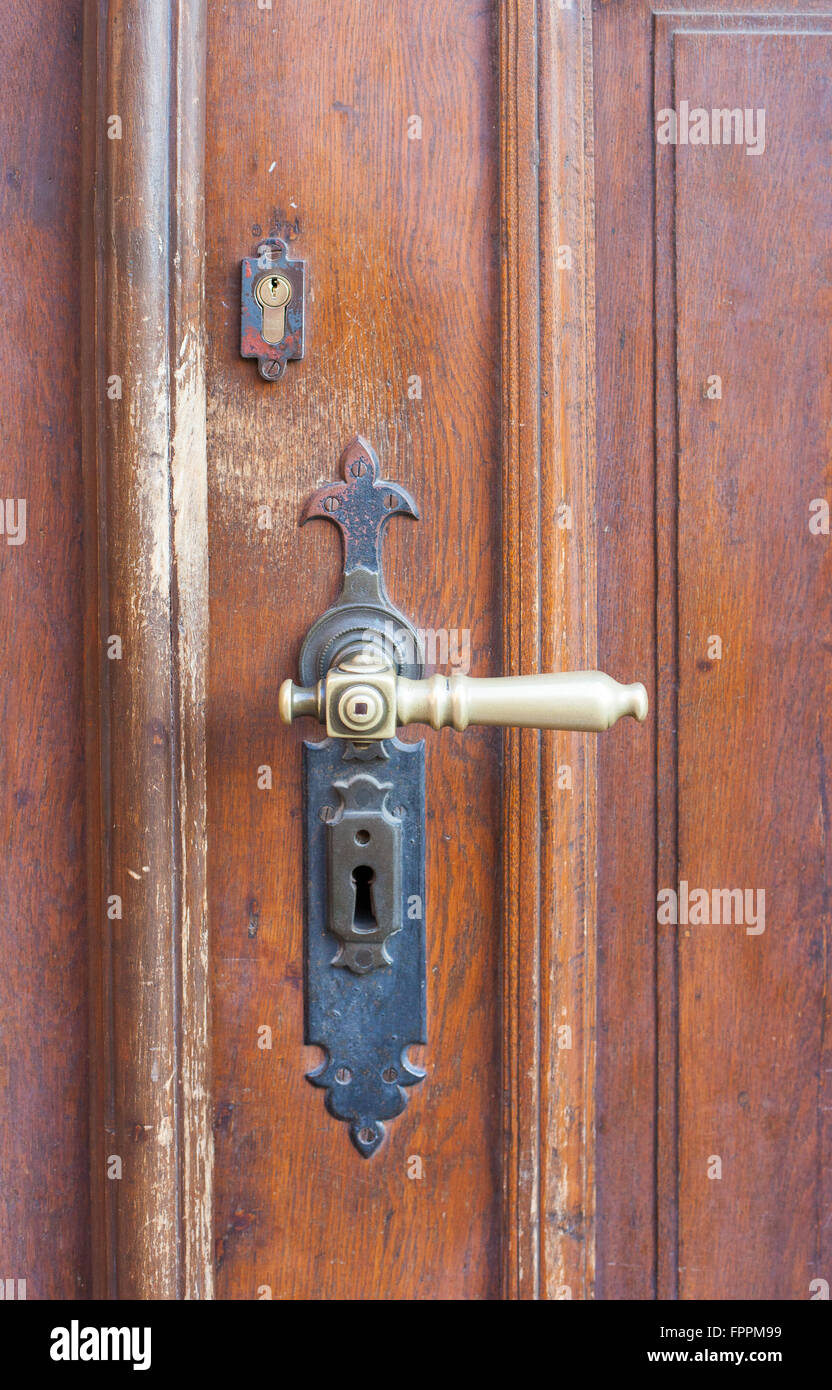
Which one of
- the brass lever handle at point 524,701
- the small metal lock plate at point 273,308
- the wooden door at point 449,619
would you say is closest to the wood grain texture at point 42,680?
the wooden door at point 449,619

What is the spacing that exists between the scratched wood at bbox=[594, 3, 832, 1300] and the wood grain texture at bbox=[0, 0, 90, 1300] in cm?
32

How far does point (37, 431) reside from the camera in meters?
0.50

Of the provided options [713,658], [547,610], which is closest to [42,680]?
[547,610]

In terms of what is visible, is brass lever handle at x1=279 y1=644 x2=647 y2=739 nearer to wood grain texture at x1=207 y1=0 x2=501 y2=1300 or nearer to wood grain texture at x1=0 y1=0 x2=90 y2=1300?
wood grain texture at x1=207 y1=0 x2=501 y2=1300

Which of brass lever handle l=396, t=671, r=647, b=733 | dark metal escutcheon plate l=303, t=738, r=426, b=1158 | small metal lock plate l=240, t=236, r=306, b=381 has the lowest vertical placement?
dark metal escutcheon plate l=303, t=738, r=426, b=1158

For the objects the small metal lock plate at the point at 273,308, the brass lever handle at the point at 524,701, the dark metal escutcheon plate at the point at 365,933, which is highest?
the small metal lock plate at the point at 273,308

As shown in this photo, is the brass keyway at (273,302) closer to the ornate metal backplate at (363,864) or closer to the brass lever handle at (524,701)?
the ornate metal backplate at (363,864)

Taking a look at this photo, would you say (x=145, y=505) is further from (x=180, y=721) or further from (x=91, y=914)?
(x=91, y=914)

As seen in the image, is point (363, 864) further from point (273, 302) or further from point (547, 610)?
point (273, 302)

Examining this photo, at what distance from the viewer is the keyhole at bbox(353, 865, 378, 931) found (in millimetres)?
486

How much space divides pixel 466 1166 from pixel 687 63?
0.66 metres

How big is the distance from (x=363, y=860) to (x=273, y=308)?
1.00 feet

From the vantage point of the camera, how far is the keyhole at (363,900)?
19.1 inches

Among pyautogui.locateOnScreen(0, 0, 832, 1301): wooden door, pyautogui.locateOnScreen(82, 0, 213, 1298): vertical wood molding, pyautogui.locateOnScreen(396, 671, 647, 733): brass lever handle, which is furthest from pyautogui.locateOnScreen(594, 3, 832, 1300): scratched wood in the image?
pyautogui.locateOnScreen(82, 0, 213, 1298): vertical wood molding
